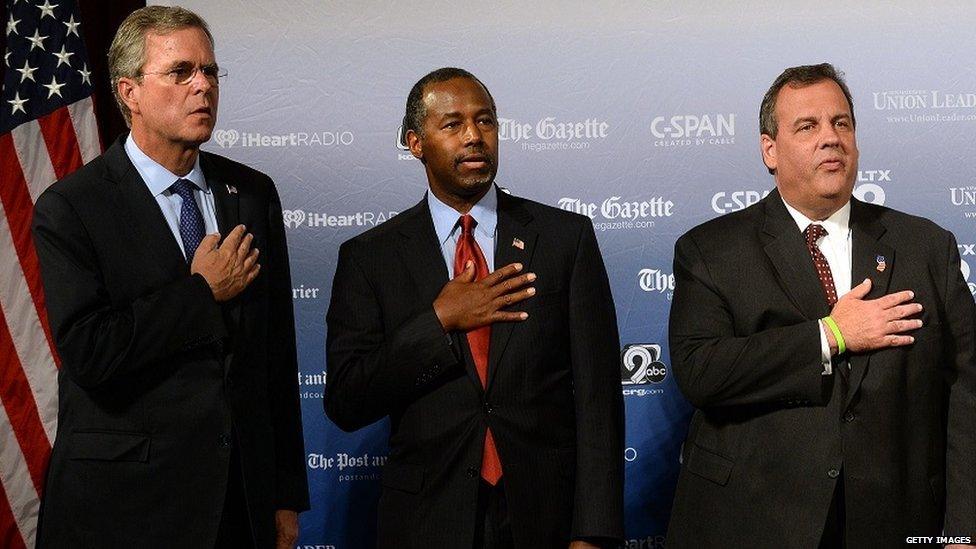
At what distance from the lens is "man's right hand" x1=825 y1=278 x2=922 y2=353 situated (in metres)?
2.78

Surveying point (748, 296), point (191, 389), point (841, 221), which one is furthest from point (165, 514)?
point (841, 221)

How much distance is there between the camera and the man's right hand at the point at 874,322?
2.78 meters

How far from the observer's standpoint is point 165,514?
2748 millimetres

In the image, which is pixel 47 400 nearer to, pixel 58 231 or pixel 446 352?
pixel 58 231

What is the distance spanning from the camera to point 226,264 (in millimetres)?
2793

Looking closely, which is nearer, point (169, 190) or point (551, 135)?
point (169, 190)

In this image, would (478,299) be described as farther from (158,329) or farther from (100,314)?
(100,314)

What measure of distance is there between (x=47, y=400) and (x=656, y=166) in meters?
2.43

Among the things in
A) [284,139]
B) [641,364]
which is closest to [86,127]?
[284,139]

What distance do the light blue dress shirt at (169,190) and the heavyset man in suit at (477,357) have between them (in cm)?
38

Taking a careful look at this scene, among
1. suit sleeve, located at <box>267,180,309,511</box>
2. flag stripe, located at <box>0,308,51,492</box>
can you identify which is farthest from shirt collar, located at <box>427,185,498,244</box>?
flag stripe, located at <box>0,308,51,492</box>

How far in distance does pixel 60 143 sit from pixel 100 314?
74.0 inches

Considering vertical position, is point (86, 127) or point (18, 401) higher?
point (86, 127)

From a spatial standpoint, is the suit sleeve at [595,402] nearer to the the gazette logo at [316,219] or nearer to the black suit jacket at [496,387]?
the black suit jacket at [496,387]
